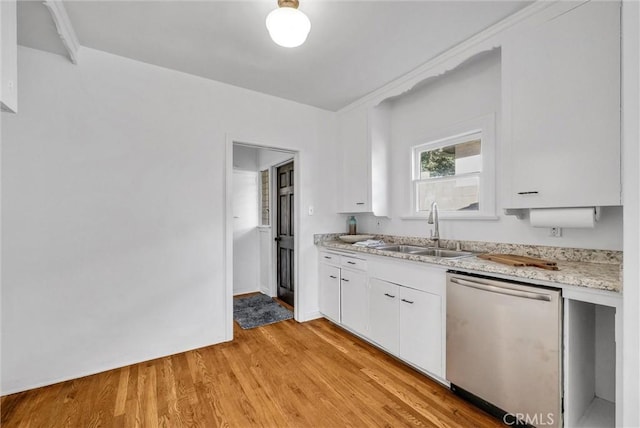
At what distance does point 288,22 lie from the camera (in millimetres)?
1628

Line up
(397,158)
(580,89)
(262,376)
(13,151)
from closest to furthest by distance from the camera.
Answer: (580,89)
(13,151)
(262,376)
(397,158)

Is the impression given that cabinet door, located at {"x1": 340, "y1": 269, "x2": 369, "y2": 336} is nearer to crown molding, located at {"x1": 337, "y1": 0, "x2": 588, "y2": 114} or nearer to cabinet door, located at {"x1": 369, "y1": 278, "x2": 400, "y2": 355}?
cabinet door, located at {"x1": 369, "y1": 278, "x2": 400, "y2": 355}

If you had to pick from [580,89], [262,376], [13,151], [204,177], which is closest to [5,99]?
[13,151]

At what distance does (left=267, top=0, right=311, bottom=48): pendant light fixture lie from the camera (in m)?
1.61

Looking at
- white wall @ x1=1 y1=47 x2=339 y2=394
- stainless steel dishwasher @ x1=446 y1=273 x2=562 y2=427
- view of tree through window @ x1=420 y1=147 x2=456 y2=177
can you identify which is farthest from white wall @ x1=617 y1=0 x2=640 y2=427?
white wall @ x1=1 y1=47 x2=339 y2=394

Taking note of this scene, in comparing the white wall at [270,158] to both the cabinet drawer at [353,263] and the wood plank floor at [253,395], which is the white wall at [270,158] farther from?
the wood plank floor at [253,395]

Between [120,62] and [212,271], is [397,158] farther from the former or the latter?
[120,62]

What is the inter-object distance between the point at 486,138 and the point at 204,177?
2.61m

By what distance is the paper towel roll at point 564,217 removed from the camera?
1591 mm

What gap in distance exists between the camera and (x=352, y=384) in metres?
2.07

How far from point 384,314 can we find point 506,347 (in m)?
0.99

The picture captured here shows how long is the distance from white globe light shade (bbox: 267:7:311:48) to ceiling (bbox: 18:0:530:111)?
0.25 metres

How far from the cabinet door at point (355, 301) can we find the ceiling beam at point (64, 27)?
296 centimetres

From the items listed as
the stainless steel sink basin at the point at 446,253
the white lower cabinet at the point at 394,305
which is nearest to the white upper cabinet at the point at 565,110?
the stainless steel sink basin at the point at 446,253
